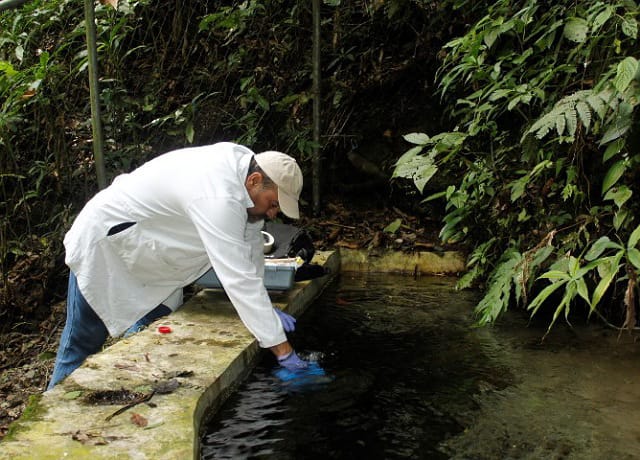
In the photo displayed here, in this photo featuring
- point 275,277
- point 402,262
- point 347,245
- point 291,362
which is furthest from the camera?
point 347,245

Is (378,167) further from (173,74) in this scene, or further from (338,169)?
(173,74)

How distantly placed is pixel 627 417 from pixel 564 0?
2281 mm

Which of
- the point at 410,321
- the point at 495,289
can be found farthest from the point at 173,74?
the point at 495,289

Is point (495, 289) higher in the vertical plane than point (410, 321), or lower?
higher

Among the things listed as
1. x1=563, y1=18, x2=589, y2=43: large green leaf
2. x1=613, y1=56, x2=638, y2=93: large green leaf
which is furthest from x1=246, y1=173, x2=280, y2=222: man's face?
x1=563, y1=18, x2=589, y2=43: large green leaf

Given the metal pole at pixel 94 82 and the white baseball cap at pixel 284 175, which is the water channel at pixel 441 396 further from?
the metal pole at pixel 94 82

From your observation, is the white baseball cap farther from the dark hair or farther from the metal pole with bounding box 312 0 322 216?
the metal pole with bounding box 312 0 322 216

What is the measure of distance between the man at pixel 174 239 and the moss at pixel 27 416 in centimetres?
60

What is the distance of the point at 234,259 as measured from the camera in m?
2.56

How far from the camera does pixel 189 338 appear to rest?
3129 mm

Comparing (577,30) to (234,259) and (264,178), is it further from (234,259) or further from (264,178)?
(234,259)

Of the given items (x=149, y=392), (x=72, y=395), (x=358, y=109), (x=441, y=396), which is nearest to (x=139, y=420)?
(x=149, y=392)

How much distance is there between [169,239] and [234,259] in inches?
17.4

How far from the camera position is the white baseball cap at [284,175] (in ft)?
8.50
